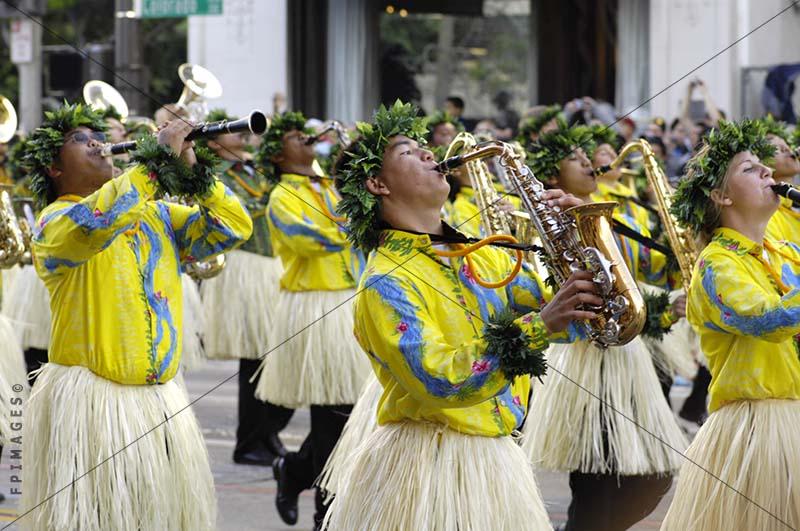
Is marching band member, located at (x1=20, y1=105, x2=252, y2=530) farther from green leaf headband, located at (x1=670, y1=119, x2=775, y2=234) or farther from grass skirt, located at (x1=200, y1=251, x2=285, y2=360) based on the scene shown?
grass skirt, located at (x1=200, y1=251, x2=285, y2=360)

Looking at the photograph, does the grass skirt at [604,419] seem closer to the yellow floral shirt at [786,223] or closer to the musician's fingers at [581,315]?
the yellow floral shirt at [786,223]

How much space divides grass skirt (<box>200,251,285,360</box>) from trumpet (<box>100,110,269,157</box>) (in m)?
4.31

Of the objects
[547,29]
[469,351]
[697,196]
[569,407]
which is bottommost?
[569,407]

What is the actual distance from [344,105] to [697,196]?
15597 millimetres

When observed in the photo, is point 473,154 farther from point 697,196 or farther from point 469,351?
point 697,196

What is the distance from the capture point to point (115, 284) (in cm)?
596

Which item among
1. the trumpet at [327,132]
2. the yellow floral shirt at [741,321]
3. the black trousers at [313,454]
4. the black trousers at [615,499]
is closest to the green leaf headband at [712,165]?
the yellow floral shirt at [741,321]

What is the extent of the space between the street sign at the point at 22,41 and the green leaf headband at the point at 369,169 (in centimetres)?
1537

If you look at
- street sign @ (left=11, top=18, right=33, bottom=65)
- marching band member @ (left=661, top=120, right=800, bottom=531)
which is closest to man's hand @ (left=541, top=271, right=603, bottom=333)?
marching band member @ (left=661, top=120, right=800, bottom=531)

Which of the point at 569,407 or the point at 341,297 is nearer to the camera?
the point at 569,407

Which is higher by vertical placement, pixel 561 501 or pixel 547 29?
pixel 547 29

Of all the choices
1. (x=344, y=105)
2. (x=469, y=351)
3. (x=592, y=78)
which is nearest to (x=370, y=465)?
(x=469, y=351)

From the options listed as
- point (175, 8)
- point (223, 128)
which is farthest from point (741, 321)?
point (175, 8)

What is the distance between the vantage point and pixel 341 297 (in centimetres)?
884
